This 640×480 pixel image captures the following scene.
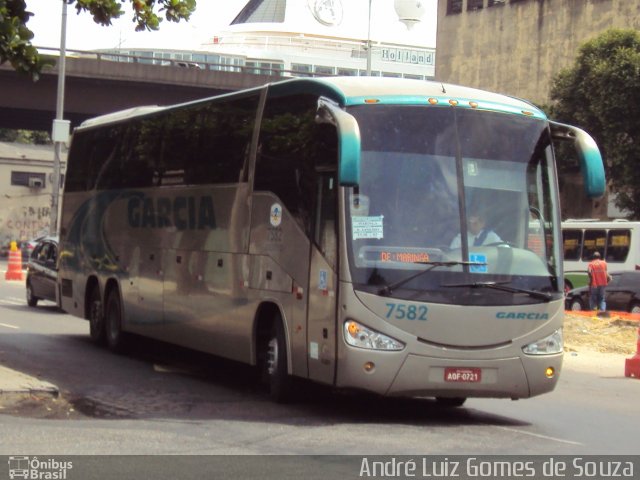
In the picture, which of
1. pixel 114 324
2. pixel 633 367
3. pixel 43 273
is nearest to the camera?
pixel 633 367

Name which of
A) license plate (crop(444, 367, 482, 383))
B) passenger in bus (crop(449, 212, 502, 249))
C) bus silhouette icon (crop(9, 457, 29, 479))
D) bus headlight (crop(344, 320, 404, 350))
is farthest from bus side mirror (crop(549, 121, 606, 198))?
bus silhouette icon (crop(9, 457, 29, 479))

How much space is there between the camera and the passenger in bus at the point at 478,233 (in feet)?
35.6

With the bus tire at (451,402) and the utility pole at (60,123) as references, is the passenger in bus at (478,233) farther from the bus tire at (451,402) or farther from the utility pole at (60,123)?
the utility pole at (60,123)

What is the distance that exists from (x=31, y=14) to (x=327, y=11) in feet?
449

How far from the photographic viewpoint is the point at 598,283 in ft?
98.0

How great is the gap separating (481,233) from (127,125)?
803cm

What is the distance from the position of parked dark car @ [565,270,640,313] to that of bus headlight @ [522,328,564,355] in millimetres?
22027

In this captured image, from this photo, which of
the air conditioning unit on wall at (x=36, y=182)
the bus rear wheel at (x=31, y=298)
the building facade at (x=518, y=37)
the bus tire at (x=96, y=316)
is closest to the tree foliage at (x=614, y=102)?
the building facade at (x=518, y=37)

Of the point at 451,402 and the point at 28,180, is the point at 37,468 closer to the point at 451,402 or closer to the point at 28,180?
the point at 451,402

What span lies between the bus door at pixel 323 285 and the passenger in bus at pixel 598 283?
19874mm

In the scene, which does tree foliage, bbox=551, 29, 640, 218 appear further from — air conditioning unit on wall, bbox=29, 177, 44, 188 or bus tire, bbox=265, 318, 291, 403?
bus tire, bbox=265, 318, 291, 403

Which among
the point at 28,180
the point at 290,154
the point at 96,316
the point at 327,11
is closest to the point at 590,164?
the point at 290,154

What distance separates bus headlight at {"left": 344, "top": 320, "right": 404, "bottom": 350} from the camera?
1050cm

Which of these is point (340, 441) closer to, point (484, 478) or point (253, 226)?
point (484, 478)
